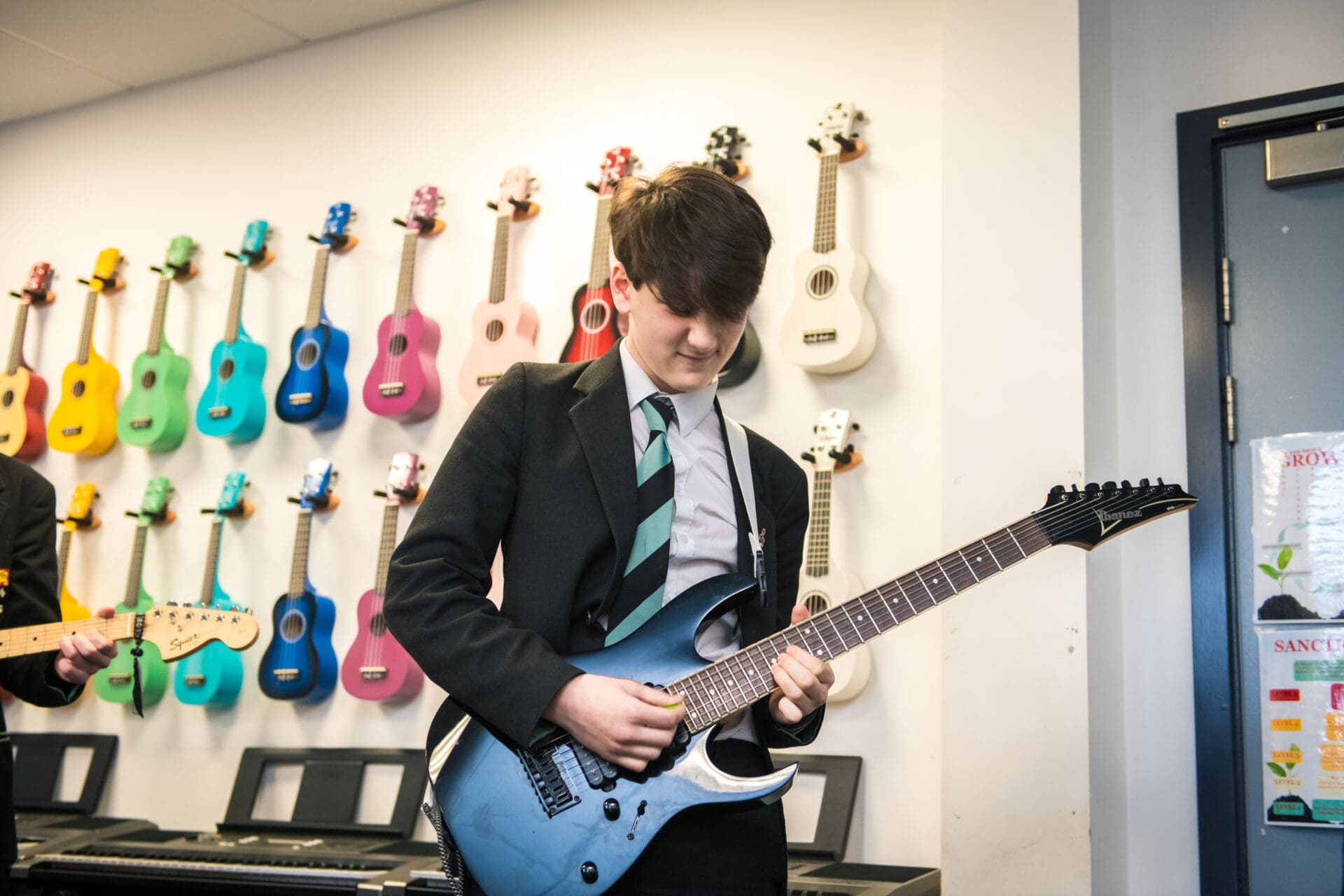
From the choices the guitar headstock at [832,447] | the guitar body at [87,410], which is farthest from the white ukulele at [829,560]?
the guitar body at [87,410]

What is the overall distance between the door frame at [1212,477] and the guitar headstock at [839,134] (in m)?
0.81

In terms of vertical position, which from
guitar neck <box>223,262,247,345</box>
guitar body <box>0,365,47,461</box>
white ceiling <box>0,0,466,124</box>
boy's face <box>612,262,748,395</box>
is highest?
white ceiling <box>0,0,466,124</box>

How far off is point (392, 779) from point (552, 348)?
53.7 inches

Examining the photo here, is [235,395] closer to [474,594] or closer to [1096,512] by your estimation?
[474,594]

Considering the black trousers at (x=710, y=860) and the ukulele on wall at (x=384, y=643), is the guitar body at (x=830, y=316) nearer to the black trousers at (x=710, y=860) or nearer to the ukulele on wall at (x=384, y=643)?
the ukulele on wall at (x=384, y=643)

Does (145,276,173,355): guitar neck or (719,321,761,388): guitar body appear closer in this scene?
(719,321,761,388): guitar body

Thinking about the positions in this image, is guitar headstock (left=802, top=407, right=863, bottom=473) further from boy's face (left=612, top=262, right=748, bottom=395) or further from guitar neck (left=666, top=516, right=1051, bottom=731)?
boy's face (left=612, top=262, right=748, bottom=395)

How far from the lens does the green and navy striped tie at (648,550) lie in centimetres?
157

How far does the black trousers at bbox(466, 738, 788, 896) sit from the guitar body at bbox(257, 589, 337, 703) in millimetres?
2296

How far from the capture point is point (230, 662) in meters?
3.83

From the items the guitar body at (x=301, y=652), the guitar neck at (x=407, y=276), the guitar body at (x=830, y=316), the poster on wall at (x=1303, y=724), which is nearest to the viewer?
the poster on wall at (x=1303, y=724)

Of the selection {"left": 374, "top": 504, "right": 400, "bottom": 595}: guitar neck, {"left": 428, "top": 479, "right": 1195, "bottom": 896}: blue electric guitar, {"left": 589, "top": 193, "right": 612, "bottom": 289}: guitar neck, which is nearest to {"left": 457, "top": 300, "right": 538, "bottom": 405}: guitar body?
{"left": 589, "top": 193, "right": 612, "bottom": 289}: guitar neck

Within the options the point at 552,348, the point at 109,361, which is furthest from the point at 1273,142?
the point at 109,361

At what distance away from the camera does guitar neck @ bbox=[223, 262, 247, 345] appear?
4027 millimetres
